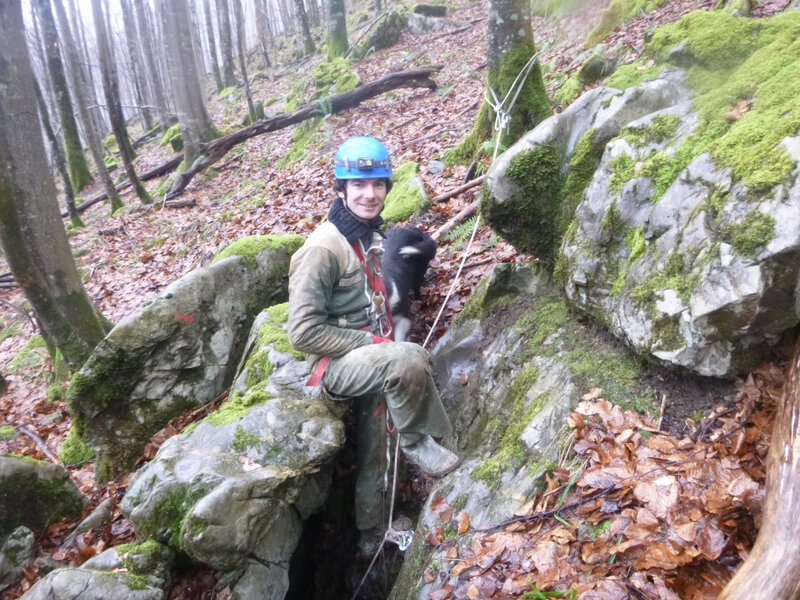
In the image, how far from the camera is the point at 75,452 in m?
6.33

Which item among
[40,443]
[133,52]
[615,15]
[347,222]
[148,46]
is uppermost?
[133,52]

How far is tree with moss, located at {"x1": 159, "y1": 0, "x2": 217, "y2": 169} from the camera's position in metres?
15.2

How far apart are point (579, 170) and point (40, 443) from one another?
7897 millimetres

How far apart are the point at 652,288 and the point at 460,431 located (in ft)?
6.86

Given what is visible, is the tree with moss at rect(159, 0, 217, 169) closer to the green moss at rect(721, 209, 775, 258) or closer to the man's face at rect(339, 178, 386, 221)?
the man's face at rect(339, 178, 386, 221)

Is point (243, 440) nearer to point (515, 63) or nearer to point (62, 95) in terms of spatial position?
point (515, 63)

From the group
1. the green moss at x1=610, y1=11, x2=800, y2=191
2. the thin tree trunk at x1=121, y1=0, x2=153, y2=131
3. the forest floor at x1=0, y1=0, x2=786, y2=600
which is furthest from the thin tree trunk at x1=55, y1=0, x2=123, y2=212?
the green moss at x1=610, y1=11, x2=800, y2=191

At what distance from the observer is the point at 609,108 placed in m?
3.96

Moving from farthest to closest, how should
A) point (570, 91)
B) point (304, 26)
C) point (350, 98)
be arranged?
1. point (304, 26)
2. point (350, 98)
3. point (570, 91)

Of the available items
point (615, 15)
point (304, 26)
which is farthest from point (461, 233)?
point (304, 26)

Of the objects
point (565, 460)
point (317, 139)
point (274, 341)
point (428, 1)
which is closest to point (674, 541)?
point (565, 460)

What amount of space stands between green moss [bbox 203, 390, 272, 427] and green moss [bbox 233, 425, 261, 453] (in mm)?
174

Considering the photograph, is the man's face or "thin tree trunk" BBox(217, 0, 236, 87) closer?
the man's face

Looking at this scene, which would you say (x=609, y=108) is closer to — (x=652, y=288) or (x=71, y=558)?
(x=652, y=288)
